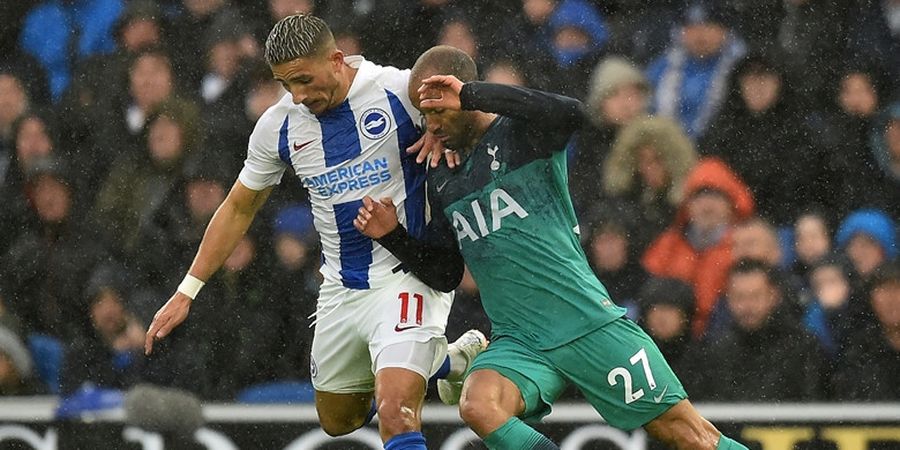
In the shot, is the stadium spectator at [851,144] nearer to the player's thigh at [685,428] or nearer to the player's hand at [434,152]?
the player's thigh at [685,428]

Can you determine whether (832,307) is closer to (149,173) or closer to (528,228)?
(528,228)

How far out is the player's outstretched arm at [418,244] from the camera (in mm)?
5949

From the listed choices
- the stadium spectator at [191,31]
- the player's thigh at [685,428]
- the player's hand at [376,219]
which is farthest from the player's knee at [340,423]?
the stadium spectator at [191,31]

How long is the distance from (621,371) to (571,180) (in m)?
2.61

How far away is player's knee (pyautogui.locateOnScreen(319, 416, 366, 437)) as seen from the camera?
21.9 ft

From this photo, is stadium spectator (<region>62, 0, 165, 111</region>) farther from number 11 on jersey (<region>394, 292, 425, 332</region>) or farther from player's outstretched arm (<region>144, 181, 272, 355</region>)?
number 11 on jersey (<region>394, 292, 425, 332</region>)

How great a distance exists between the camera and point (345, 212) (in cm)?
619

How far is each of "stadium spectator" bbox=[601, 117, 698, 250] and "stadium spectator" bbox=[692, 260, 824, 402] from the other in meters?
0.47

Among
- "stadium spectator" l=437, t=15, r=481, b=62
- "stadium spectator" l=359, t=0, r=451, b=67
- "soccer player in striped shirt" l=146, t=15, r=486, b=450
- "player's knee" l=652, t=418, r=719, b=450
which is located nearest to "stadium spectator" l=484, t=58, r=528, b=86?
"stadium spectator" l=437, t=15, r=481, b=62

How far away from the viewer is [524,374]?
5695 millimetres

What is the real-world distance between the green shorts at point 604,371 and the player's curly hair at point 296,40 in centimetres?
131

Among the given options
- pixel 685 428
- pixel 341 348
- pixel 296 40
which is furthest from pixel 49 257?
pixel 685 428

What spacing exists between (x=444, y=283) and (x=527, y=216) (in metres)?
0.58

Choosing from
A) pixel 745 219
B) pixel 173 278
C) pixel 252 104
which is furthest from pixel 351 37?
pixel 745 219
